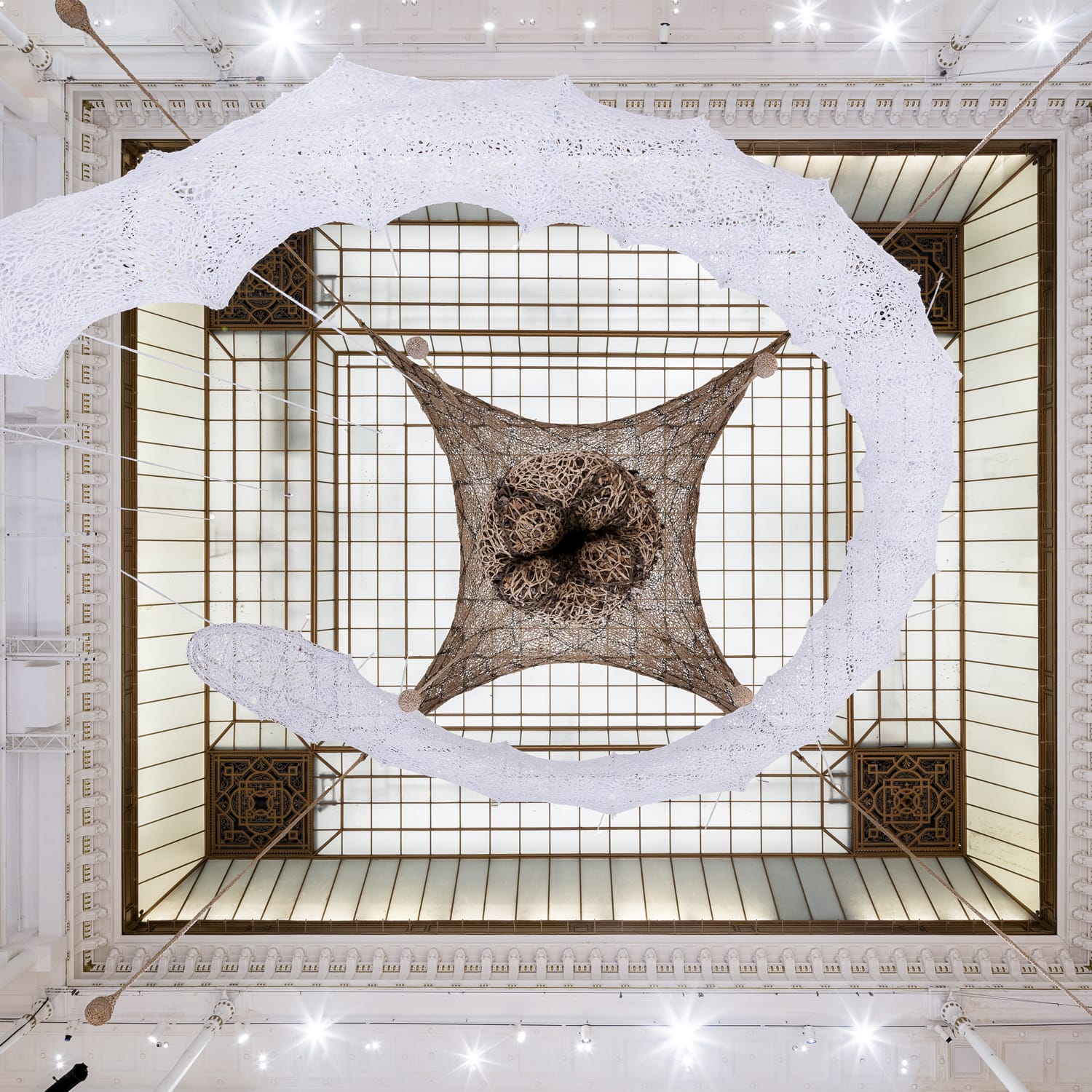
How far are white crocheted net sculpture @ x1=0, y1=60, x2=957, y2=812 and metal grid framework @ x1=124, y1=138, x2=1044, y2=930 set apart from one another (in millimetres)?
7508

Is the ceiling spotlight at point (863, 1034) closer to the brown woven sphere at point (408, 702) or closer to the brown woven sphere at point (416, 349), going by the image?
the brown woven sphere at point (408, 702)

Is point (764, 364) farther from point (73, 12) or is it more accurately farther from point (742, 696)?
point (73, 12)

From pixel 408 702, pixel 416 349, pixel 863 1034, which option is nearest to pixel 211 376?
pixel 416 349

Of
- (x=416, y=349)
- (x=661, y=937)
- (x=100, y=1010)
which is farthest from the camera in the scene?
(x=661, y=937)

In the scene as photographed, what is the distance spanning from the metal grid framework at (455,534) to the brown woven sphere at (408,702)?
6.96m

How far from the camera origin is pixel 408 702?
3.50 m

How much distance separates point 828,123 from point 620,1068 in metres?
11.9

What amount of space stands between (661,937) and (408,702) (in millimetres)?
7271

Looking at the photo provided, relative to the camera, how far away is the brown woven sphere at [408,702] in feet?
11.5

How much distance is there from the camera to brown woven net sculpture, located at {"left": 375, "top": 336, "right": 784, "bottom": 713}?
4.32m

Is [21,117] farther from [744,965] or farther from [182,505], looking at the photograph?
[744,965]

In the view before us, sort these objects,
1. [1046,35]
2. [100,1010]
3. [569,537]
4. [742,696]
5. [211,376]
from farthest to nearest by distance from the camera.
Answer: [1046,35] < [211,376] < [569,537] < [742,696] < [100,1010]

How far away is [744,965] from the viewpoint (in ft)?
29.2

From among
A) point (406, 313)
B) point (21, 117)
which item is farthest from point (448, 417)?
point (21, 117)
